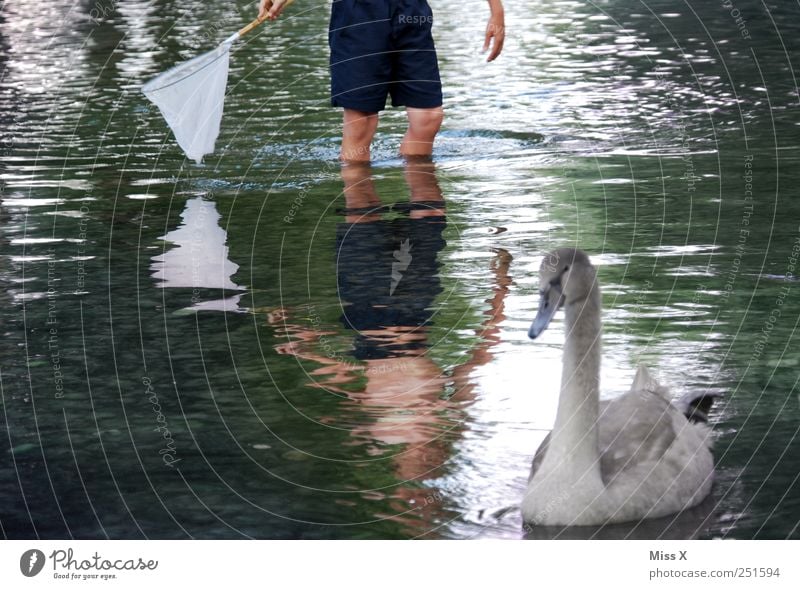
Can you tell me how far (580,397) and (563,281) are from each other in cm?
41

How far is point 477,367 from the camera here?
7137mm

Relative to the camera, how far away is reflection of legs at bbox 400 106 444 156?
11430 millimetres

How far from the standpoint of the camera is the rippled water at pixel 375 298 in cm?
584

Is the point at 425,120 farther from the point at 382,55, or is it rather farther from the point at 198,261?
the point at 198,261

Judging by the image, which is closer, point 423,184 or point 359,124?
point 423,184

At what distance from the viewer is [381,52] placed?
1108cm

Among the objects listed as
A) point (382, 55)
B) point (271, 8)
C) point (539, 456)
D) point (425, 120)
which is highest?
point (271, 8)

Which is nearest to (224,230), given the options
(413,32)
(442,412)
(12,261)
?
(12,261)

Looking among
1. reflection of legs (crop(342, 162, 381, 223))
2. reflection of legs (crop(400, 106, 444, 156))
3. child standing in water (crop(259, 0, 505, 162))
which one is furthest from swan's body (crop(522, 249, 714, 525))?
reflection of legs (crop(400, 106, 444, 156))

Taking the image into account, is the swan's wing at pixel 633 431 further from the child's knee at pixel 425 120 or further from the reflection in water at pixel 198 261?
the child's knee at pixel 425 120

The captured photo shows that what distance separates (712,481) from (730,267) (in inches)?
125

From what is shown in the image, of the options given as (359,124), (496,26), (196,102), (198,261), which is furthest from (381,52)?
(198,261)

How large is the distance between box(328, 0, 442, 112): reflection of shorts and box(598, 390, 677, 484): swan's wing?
572 centimetres
